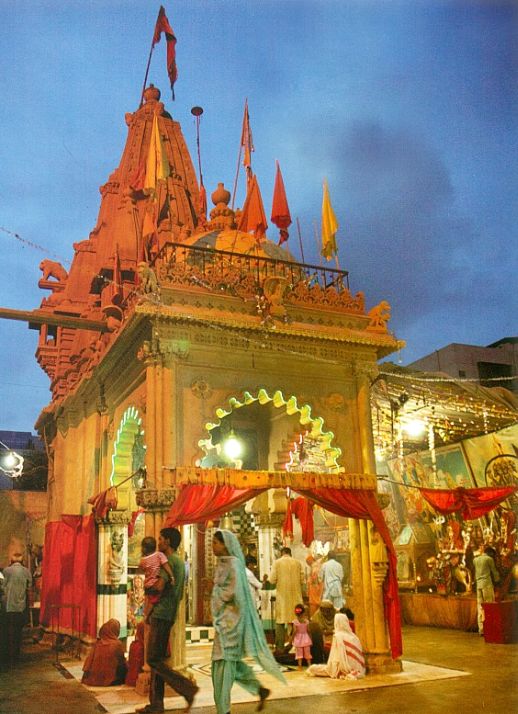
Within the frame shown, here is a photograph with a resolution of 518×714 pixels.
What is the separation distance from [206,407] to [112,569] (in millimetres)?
3819

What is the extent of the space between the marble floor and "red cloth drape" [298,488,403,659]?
2.31ft

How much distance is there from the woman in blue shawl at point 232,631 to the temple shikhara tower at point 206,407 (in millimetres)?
2990

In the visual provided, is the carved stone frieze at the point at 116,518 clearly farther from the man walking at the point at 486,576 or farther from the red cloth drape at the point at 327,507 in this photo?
the man walking at the point at 486,576

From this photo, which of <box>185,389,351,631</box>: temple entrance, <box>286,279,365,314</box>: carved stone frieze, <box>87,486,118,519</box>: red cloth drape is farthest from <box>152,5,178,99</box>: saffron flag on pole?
<box>87,486,118,519</box>: red cloth drape

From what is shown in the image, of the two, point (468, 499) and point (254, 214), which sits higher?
point (254, 214)

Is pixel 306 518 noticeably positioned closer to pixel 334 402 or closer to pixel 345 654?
pixel 334 402

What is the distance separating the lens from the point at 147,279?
1055cm

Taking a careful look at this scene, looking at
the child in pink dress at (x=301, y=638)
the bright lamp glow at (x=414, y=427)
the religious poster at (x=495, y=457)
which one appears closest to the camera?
the child in pink dress at (x=301, y=638)

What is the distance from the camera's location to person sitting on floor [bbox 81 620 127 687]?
32.0ft

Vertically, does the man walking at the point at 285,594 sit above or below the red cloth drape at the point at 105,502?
below

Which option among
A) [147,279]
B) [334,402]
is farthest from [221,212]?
[334,402]

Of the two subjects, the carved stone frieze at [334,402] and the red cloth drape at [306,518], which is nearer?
the carved stone frieze at [334,402]

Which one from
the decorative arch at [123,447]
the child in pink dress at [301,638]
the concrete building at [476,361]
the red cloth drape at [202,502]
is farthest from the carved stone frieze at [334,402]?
the concrete building at [476,361]

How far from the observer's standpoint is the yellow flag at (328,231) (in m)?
13.0
